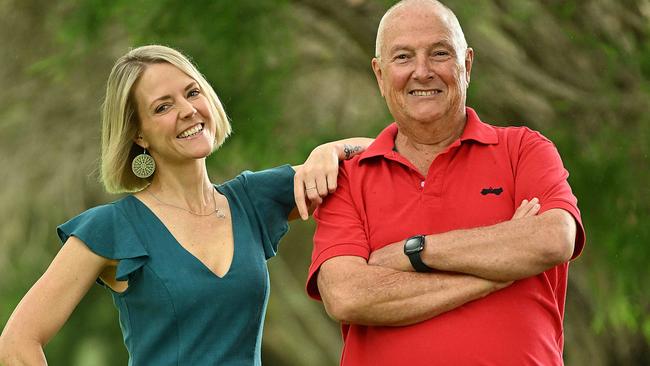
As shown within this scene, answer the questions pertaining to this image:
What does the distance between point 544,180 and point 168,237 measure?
0.94m

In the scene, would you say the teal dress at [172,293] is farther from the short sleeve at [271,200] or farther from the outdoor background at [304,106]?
the outdoor background at [304,106]

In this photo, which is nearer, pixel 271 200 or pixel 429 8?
pixel 429 8

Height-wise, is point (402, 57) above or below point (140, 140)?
above

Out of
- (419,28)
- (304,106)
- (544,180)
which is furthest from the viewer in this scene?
(304,106)

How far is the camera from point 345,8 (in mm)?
6703

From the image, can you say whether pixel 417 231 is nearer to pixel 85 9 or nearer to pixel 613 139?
pixel 613 139

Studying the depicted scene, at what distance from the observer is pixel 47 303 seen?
304 cm

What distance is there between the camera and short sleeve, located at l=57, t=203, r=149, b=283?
120 inches

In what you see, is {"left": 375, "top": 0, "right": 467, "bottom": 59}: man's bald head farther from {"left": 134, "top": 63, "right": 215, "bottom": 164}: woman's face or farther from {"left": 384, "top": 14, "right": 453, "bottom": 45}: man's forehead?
{"left": 134, "top": 63, "right": 215, "bottom": 164}: woman's face

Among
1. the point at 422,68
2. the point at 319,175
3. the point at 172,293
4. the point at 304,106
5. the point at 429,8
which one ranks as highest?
the point at 429,8

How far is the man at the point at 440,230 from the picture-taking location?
2.86 meters

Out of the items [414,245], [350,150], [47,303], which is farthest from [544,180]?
[47,303]

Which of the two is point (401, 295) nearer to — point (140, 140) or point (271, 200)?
point (271, 200)

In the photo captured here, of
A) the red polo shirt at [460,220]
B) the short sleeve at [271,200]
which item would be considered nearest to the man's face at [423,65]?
the red polo shirt at [460,220]
